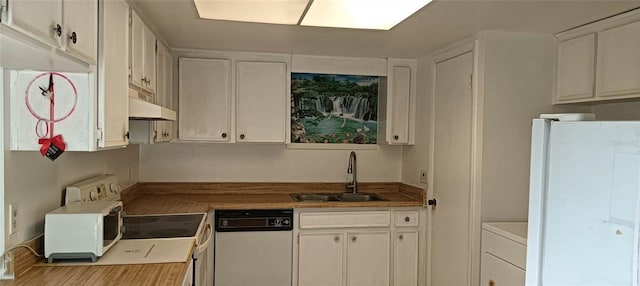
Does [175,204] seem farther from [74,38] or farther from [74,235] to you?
[74,38]

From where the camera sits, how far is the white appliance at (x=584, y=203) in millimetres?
1170

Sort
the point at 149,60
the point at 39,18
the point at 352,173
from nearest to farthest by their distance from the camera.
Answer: the point at 39,18 → the point at 149,60 → the point at 352,173

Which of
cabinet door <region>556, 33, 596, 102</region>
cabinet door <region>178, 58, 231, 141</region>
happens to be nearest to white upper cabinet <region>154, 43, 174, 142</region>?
cabinet door <region>178, 58, 231, 141</region>

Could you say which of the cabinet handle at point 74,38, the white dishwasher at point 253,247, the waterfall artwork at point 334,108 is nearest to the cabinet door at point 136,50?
the cabinet handle at point 74,38

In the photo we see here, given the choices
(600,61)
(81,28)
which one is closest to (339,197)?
(600,61)

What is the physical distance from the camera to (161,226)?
253 centimetres

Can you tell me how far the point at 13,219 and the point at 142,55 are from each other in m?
1.15

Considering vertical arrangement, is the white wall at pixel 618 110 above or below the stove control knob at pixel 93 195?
above

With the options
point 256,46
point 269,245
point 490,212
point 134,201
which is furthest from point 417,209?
point 134,201

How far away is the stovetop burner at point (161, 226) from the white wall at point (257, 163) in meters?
1.04

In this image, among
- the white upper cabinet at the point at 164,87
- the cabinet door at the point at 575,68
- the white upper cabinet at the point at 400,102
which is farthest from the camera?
the white upper cabinet at the point at 400,102

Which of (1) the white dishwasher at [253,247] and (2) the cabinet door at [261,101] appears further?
(2) the cabinet door at [261,101]

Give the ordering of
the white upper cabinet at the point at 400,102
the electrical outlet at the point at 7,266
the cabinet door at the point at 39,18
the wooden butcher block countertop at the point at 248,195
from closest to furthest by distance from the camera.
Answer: the cabinet door at the point at 39,18 < the electrical outlet at the point at 7,266 < the wooden butcher block countertop at the point at 248,195 < the white upper cabinet at the point at 400,102

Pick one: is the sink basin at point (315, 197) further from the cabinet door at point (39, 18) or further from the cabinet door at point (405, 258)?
the cabinet door at point (39, 18)
